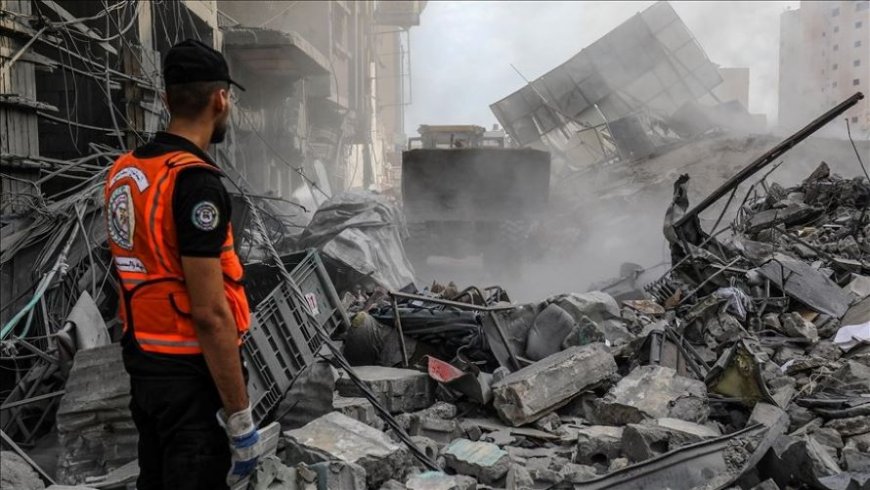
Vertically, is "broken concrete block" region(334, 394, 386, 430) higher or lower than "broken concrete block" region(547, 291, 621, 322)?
lower

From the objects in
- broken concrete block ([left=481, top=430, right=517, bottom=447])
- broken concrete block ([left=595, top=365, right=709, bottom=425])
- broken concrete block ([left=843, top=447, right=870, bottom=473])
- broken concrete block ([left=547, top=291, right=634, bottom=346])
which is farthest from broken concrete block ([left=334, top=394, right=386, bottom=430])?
broken concrete block ([left=843, top=447, right=870, bottom=473])

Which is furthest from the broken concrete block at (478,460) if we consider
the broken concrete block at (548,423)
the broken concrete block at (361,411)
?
the broken concrete block at (548,423)

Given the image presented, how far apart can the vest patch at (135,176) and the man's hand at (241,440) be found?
2.06 ft

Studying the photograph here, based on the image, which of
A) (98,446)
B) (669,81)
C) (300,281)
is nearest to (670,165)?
(669,81)

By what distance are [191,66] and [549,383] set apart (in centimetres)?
306

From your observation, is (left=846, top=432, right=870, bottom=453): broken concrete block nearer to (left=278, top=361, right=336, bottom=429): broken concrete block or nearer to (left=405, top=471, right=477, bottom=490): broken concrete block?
(left=405, top=471, right=477, bottom=490): broken concrete block

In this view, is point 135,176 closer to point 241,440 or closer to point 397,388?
point 241,440

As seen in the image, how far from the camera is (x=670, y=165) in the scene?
56.4 feet

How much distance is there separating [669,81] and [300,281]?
18.7 m

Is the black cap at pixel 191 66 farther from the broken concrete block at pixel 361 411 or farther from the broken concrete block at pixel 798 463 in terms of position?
the broken concrete block at pixel 798 463

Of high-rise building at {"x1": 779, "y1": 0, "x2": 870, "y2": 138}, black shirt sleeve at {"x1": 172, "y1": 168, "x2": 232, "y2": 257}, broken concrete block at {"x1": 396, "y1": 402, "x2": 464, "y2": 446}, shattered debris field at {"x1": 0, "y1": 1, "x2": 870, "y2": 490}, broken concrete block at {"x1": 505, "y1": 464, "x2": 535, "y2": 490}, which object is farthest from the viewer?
high-rise building at {"x1": 779, "y1": 0, "x2": 870, "y2": 138}

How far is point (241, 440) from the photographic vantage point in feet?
5.91

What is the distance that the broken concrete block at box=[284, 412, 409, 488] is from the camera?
3072mm

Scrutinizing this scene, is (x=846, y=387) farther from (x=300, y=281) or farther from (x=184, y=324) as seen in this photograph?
(x=184, y=324)
